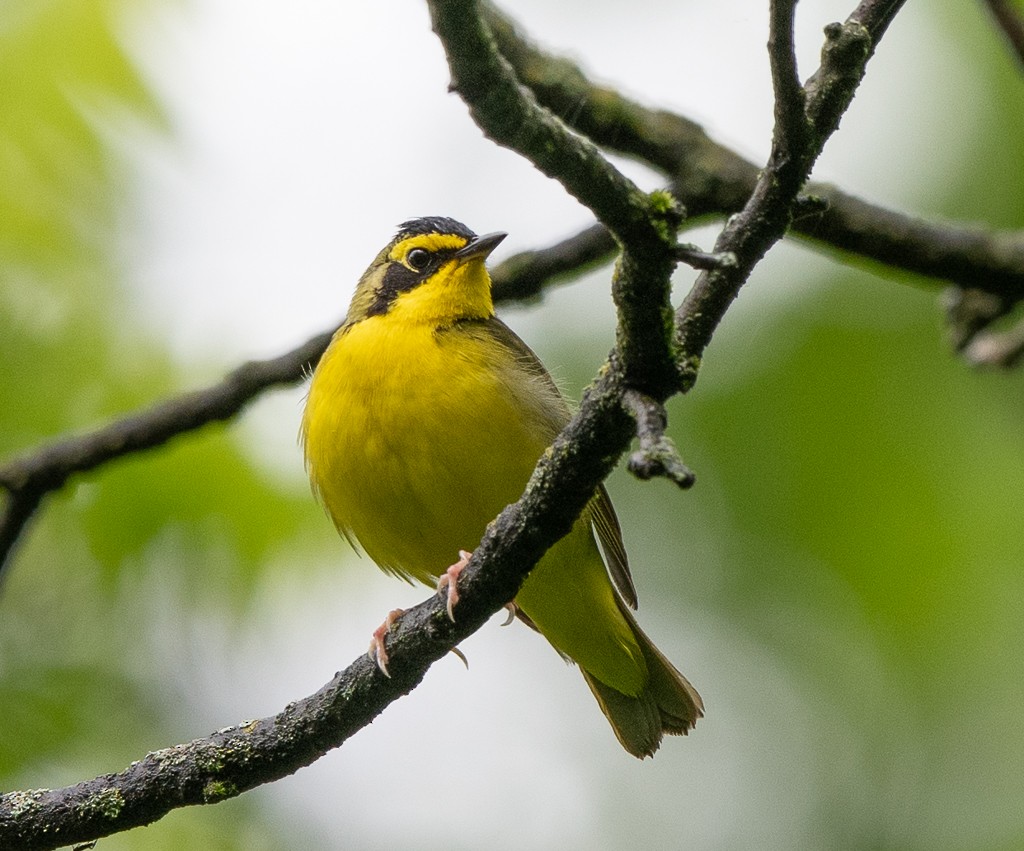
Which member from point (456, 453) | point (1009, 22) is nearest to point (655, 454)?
point (456, 453)

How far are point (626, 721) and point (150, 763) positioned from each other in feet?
8.79

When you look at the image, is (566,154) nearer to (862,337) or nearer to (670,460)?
(670,460)

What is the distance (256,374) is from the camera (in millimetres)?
6148

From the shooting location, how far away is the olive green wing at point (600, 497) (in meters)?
5.58

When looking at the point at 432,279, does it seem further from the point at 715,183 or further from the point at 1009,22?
the point at 1009,22

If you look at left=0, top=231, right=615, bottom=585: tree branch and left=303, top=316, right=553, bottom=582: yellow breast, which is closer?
left=303, top=316, right=553, bottom=582: yellow breast

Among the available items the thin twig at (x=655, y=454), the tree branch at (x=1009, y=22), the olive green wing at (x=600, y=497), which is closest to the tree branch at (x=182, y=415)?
the olive green wing at (x=600, y=497)

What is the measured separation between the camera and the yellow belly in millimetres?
5156

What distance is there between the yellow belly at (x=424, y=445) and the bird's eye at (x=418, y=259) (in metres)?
0.60

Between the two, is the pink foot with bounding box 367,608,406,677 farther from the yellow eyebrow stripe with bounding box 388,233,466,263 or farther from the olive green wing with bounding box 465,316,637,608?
the yellow eyebrow stripe with bounding box 388,233,466,263

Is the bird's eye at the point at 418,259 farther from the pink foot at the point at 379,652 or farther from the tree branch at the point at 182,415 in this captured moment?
the pink foot at the point at 379,652

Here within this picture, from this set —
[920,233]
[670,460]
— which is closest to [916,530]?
[920,233]

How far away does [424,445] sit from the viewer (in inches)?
202

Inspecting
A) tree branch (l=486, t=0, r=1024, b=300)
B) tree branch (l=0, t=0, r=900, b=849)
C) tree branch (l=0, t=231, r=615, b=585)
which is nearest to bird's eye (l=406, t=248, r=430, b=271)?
tree branch (l=0, t=231, r=615, b=585)
